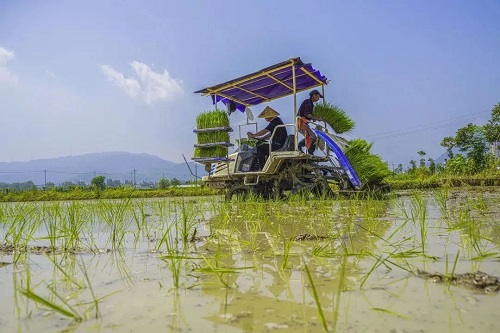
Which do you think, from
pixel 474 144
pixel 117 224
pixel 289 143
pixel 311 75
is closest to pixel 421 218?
pixel 117 224

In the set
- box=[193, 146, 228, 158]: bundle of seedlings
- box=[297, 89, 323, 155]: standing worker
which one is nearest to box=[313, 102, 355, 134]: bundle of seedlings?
box=[297, 89, 323, 155]: standing worker

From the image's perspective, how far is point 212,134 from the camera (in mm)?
7438

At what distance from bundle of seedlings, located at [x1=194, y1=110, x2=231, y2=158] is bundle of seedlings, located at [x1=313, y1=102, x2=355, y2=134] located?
2.22 meters

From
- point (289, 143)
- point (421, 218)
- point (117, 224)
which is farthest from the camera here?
point (289, 143)

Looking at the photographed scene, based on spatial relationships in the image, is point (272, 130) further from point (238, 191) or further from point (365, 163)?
point (365, 163)

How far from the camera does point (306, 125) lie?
A: 735 cm

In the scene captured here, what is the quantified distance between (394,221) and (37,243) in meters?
3.39

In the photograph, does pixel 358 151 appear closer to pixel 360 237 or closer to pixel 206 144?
pixel 206 144

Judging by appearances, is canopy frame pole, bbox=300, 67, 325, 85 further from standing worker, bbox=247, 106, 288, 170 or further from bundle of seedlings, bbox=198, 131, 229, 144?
bundle of seedlings, bbox=198, 131, 229, 144

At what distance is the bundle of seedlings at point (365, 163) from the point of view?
7.55 meters

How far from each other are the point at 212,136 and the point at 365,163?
3373mm

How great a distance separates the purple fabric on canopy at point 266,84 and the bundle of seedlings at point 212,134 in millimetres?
788

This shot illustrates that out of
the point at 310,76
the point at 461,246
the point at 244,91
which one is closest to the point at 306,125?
the point at 310,76

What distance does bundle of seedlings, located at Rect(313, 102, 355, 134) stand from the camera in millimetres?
8102
